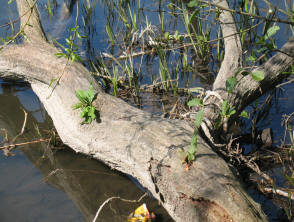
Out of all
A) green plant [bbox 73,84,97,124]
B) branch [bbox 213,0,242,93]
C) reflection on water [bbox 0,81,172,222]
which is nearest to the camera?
reflection on water [bbox 0,81,172,222]

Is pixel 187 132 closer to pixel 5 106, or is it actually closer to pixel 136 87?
pixel 136 87

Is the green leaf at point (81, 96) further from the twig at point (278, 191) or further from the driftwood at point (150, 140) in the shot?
the twig at point (278, 191)

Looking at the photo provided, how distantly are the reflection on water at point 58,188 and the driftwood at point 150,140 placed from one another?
236 millimetres

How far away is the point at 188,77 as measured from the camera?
4.48 m

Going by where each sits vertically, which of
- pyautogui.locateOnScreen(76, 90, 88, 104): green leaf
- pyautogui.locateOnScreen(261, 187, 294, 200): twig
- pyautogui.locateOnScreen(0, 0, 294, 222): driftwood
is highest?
pyautogui.locateOnScreen(76, 90, 88, 104): green leaf

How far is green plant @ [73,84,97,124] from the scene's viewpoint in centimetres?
271

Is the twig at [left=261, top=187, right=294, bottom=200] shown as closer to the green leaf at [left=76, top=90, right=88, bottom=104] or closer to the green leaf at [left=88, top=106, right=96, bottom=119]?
the green leaf at [left=88, top=106, right=96, bottom=119]

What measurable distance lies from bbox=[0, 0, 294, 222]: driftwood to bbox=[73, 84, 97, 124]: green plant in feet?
0.21

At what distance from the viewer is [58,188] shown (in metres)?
2.88

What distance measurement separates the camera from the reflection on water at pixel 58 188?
2602 millimetres

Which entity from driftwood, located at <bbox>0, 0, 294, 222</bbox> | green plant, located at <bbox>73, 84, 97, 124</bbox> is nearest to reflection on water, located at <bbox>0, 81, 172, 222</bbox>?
driftwood, located at <bbox>0, 0, 294, 222</bbox>

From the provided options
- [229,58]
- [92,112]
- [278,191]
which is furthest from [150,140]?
[229,58]

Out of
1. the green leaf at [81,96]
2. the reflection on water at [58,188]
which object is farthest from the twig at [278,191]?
the green leaf at [81,96]

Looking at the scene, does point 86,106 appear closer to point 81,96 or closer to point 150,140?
point 81,96
